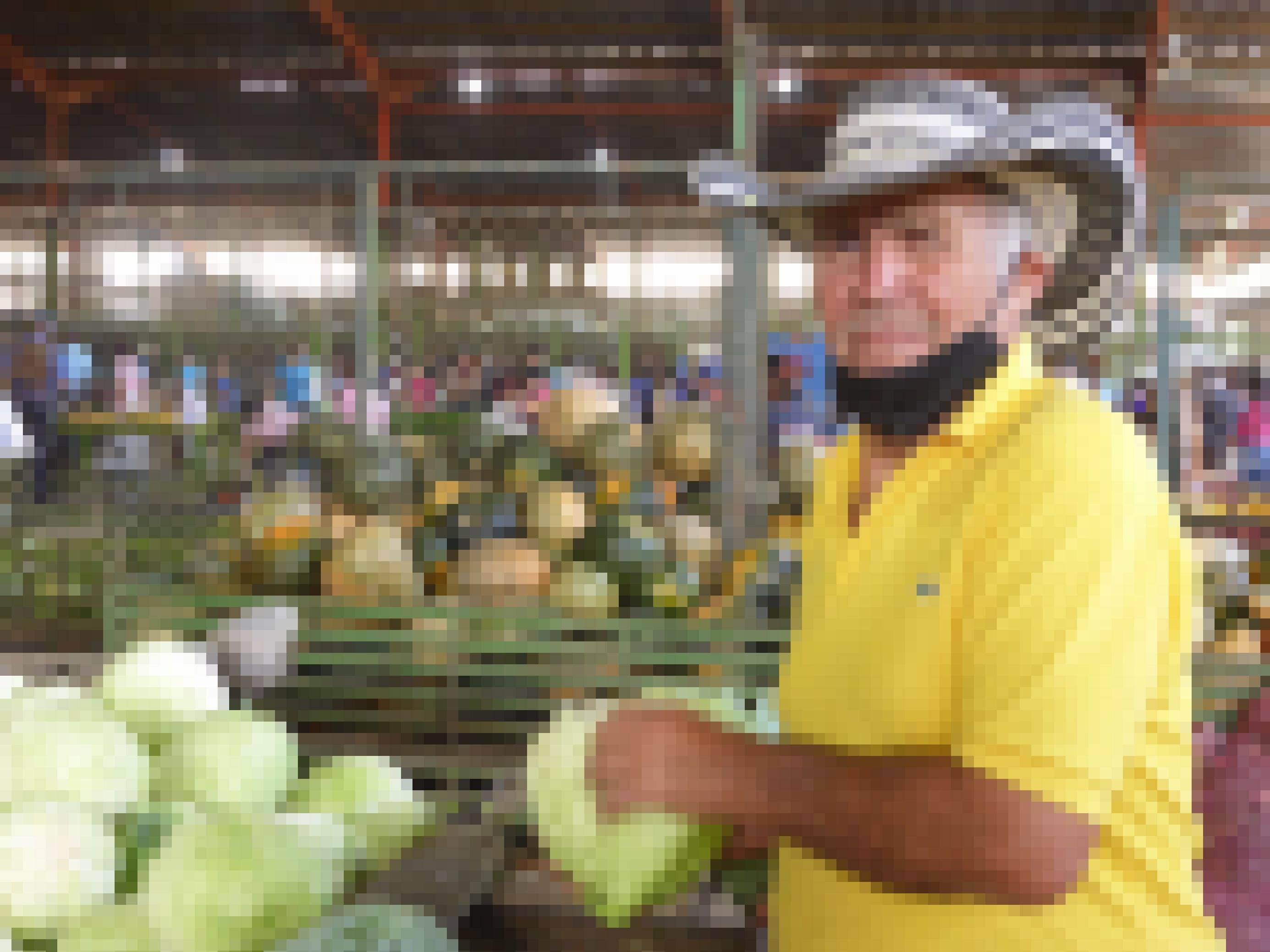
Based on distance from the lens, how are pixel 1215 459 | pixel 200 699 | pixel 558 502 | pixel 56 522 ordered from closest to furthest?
pixel 200 699 → pixel 56 522 → pixel 558 502 → pixel 1215 459

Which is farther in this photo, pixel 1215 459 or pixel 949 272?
pixel 1215 459

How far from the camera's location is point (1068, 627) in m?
0.77

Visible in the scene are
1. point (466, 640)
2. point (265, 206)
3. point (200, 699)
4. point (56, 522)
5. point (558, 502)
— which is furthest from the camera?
point (265, 206)

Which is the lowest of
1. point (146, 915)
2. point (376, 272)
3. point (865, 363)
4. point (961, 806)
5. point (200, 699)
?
point (146, 915)

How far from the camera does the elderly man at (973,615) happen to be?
78 centimetres

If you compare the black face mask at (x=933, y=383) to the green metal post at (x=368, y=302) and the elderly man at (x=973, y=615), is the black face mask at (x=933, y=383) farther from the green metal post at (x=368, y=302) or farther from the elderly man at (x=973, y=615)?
the green metal post at (x=368, y=302)

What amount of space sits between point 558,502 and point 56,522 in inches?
52.8

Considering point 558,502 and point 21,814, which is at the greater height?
point 558,502

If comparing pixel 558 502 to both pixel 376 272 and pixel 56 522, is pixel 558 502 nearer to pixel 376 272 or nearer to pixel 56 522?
A: pixel 376 272

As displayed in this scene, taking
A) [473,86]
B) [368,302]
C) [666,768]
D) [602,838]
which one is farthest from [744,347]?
[473,86]

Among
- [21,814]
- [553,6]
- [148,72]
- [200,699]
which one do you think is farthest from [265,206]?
[148,72]

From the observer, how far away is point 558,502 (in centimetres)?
319

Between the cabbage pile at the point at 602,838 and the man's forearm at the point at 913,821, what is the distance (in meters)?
0.25

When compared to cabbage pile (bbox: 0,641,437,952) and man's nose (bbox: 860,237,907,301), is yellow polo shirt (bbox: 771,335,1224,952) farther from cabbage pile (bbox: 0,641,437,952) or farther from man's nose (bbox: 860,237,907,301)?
cabbage pile (bbox: 0,641,437,952)
